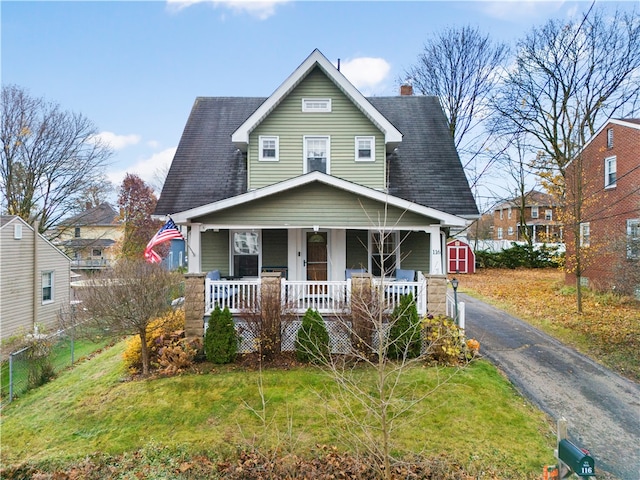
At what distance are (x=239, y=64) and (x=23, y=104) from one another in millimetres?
14184

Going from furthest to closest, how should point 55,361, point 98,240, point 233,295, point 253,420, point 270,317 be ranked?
point 98,240 → point 55,361 → point 233,295 → point 270,317 → point 253,420

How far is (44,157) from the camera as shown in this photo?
20406 mm

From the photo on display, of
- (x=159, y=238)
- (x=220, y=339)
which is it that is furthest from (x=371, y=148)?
(x=220, y=339)

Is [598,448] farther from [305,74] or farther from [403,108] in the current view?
[403,108]

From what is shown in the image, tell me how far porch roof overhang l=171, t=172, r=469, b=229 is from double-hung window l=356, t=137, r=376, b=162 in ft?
9.46

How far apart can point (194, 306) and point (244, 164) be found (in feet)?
19.0

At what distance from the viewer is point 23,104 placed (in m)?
19.8

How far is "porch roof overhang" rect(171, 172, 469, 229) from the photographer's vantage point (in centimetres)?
834

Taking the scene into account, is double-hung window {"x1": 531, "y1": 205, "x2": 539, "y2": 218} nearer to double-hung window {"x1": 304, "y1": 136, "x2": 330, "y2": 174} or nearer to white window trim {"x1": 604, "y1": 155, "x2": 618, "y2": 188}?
white window trim {"x1": 604, "y1": 155, "x2": 618, "y2": 188}

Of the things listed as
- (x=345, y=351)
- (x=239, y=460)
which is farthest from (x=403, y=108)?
(x=239, y=460)

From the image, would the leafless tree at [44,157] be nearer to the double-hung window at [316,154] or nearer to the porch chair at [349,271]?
the double-hung window at [316,154]

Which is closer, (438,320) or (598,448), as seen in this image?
(598,448)

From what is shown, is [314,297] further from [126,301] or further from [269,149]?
[269,149]

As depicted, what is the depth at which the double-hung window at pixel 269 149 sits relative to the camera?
1107cm
